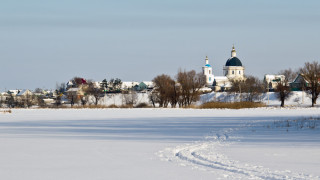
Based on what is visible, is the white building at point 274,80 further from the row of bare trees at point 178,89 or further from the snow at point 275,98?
the row of bare trees at point 178,89

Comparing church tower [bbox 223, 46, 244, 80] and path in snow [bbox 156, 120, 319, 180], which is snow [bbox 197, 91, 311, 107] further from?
path in snow [bbox 156, 120, 319, 180]

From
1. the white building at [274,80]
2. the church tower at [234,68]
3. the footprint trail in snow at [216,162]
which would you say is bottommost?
the footprint trail in snow at [216,162]

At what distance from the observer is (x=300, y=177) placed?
10.1m

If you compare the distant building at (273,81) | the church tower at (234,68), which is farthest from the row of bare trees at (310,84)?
the church tower at (234,68)

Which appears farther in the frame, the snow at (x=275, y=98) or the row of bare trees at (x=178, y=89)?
the snow at (x=275, y=98)

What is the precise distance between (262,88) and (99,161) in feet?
307

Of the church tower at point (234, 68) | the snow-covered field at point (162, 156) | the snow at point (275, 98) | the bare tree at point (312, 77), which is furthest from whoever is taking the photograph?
the church tower at point (234, 68)

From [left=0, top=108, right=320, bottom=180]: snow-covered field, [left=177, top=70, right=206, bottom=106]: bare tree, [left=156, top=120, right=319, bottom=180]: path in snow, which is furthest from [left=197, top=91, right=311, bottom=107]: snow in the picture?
[left=156, top=120, right=319, bottom=180]: path in snow

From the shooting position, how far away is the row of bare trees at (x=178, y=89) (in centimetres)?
7638

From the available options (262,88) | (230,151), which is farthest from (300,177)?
(262,88)

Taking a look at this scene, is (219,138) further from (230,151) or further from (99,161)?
(99,161)

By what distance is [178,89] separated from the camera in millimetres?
76812

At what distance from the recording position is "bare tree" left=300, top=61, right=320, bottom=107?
7569 centimetres

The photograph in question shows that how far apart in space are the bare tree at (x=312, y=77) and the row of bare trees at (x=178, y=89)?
56.0 feet
